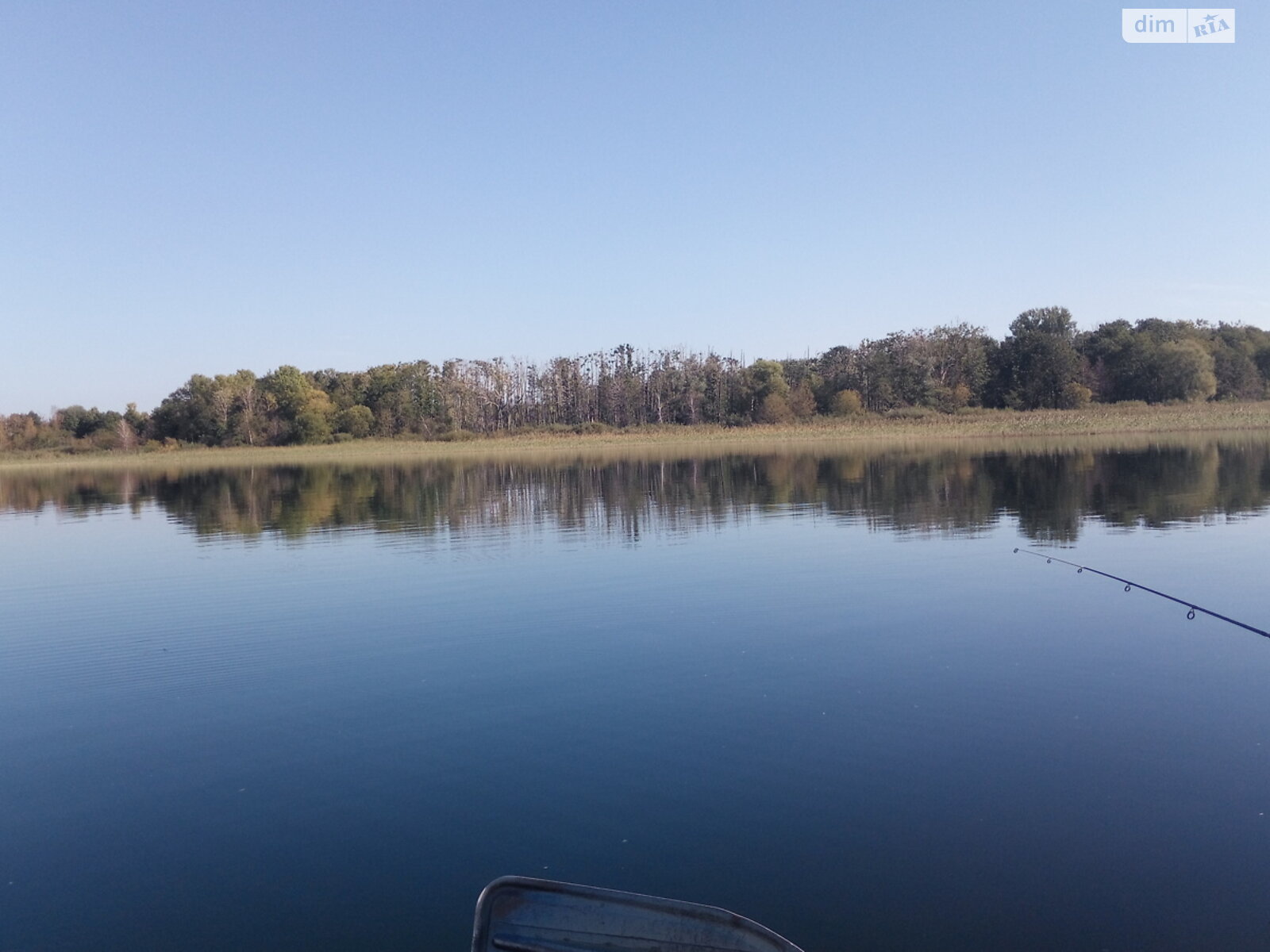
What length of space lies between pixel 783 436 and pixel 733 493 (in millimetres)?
45568

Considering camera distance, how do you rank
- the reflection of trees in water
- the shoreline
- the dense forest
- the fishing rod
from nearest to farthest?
the fishing rod < the reflection of trees in water < the shoreline < the dense forest

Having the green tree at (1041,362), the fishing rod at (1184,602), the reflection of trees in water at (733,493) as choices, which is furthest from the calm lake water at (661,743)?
the green tree at (1041,362)

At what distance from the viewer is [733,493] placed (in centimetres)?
2894

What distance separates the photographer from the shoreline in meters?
62.0

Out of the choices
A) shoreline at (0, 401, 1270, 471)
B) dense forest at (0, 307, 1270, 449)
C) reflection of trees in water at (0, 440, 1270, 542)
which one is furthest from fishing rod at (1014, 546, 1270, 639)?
dense forest at (0, 307, 1270, 449)

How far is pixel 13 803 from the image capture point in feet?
23.2

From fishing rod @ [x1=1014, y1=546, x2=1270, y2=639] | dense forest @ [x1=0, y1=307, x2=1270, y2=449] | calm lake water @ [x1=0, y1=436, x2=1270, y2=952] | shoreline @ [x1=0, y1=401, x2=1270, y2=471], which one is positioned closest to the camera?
calm lake water @ [x1=0, y1=436, x2=1270, y2=952]

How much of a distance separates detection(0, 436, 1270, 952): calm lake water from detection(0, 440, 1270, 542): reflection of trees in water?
4.05 metres

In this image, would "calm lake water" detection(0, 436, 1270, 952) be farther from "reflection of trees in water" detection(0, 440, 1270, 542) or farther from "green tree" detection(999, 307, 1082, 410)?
"green tree" detection(999, 307, 1082, 410)

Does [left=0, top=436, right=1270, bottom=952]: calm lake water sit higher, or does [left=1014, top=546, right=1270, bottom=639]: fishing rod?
[left=1014, top=546, right=1270, bottom=639]: fishing rod

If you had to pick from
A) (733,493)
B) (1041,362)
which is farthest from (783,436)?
(733,493)

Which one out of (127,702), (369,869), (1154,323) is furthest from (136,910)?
(1154,323)

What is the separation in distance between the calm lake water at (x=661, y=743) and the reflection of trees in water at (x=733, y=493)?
4.05 meters

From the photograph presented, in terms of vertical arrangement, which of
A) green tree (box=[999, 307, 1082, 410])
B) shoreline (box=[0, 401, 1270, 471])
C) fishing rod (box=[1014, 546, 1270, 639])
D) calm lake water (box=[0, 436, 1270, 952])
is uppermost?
green tree (box=[999, 307, 1082, 410])
